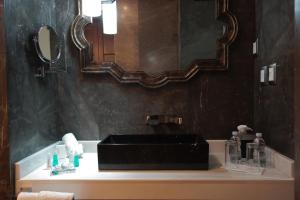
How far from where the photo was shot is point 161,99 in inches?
76.8

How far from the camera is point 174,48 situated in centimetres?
191

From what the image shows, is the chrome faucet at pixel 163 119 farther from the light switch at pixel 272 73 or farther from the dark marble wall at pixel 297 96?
the dark marble wall at pixel 297 96

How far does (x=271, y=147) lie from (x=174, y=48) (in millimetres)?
861

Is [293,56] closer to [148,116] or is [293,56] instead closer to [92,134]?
[148,116]

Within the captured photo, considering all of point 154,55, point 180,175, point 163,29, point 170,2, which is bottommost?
point 180,175

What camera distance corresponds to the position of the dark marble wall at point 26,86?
141 cm

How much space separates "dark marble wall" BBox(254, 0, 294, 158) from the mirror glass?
30 centimetres

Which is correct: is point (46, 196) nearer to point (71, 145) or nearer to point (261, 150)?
point (71, 145)

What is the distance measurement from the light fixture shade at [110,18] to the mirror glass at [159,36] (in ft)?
0.09

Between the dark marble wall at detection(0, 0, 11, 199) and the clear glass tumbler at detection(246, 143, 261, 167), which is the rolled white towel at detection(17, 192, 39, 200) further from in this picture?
the clear glass tumbler at detection(246, 143, 261, 167)

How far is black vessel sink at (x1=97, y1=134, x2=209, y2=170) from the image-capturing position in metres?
1.56

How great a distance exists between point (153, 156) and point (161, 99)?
50 cm

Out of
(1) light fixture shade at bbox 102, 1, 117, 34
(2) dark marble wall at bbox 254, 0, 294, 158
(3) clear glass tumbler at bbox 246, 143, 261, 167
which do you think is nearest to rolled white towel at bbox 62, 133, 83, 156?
(1) light fixture shade at bbox 102, 1, 117, 34

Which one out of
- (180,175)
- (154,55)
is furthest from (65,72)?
(180,175)
